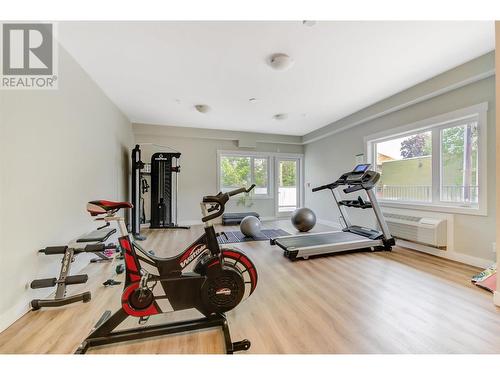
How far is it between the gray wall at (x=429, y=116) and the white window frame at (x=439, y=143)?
5 cm

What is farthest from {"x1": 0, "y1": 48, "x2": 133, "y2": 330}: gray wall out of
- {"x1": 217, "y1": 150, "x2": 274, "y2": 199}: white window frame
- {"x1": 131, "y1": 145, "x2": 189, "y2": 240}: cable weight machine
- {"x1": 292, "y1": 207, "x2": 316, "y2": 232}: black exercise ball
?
{"x1": 292, "y1": 207, "x2": 316, "y2": 232}: black exercise ball

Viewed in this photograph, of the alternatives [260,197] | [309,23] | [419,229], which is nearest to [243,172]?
[260,197]

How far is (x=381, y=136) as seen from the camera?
154 inches

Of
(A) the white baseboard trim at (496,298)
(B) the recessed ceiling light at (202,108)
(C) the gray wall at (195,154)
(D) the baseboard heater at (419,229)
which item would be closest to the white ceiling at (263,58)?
(B) the recessed ceiling light at (202,108)

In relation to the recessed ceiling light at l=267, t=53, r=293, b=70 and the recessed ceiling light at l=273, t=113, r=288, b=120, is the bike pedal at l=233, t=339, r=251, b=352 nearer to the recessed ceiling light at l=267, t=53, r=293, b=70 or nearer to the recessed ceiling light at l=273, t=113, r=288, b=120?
the recessed ceiling light at l=267, t=53, r=293, b=70

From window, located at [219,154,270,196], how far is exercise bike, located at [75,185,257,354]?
14.9 feet

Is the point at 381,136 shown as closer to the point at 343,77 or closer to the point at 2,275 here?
the point at 343,77

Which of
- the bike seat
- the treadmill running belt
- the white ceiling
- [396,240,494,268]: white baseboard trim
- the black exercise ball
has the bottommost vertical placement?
[396,240,494,268]: white baseboard trim

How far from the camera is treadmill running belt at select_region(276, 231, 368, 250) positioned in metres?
3.17

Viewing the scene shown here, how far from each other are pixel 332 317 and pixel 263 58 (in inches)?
104

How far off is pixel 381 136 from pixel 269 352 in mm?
3996

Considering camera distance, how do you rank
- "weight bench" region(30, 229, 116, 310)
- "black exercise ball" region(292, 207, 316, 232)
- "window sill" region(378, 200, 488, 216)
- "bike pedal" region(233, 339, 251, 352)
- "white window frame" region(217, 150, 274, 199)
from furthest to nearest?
"white window frame" region(217, 150, 274, 199), "black exercise ball" region(292, 207, 316, 232), "window sill" region(378, 200, 488, 216), "weight bench" region(30, 229, 116, 310), "bike pedal" region(233, 339, 251, 352)

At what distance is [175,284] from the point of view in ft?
4.66

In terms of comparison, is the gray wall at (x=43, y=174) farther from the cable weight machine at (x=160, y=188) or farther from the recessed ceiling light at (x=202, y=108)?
the cable weight machine at (x=160, y=188)
